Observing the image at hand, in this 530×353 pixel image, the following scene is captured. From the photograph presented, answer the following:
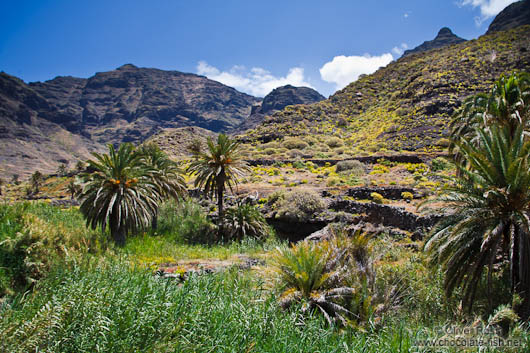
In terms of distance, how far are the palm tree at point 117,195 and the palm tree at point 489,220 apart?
45.3 feet

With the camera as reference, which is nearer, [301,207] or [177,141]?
[301,207]

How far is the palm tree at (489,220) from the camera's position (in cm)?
704

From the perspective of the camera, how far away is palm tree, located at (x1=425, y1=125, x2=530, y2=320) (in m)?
7.04

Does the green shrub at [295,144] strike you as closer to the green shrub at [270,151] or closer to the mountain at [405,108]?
the mountain at [405,108]

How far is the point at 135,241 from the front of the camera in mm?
14367

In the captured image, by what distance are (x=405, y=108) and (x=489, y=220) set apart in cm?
6091

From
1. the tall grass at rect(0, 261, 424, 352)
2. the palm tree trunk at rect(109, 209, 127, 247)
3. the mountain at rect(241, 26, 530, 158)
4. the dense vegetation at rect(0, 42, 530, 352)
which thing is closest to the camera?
the tall grass at rect(0, 261, 424, 352)

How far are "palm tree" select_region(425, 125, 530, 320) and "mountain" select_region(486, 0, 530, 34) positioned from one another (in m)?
143

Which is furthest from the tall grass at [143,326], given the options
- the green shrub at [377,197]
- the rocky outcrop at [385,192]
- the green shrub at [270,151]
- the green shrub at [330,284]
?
the green shrub at [270,151]

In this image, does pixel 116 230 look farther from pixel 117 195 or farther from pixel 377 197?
pixel 377 197

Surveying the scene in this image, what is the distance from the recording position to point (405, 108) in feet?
200

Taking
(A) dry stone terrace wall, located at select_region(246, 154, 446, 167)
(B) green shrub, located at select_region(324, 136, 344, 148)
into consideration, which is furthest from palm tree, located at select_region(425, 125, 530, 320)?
(B) green shrub, located at select_region(324, 136, 344, 148)

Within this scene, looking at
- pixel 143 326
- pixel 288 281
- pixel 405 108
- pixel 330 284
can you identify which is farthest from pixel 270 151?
pixel 143 326

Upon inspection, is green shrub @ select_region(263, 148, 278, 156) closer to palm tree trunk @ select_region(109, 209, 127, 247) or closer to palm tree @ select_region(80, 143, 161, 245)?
palm tree @ select_region(80, 143, 161, 245)
